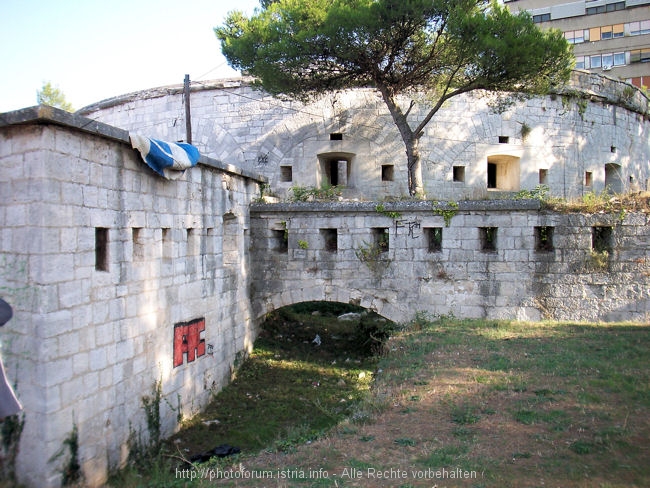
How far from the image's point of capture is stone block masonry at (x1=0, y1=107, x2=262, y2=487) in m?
5.29

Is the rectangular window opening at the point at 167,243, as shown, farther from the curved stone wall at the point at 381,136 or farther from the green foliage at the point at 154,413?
the curved stone wall at the point at 381,136

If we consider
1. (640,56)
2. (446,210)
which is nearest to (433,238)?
(446,210)

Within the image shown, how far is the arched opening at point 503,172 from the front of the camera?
16078 mm

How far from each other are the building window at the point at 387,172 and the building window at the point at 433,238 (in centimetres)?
474

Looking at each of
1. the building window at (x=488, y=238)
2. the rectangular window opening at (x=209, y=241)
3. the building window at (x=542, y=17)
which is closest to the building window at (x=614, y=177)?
the building window at (x=488, y=238)

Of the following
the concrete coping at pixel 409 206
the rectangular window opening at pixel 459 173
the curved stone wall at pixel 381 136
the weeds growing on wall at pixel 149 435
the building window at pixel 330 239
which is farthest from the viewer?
the rectangular window opening at pixel 459 173

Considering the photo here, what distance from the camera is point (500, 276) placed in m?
10.1

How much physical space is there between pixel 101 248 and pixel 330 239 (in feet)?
18.0

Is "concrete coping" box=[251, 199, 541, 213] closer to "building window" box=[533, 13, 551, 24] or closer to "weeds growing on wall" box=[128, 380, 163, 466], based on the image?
"weeds growing on wall" box=[128, 380, 163, 466]

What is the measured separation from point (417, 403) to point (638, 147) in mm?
17107

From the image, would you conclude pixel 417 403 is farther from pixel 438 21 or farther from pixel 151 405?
pixel 438 21

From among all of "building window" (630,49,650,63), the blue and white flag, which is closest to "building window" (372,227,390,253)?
the blue and white flag

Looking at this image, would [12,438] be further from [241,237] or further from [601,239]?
[601,239]

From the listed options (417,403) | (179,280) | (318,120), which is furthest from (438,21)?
(417,403)
